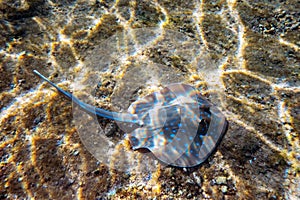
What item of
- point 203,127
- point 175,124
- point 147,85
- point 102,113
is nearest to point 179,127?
point 175,124

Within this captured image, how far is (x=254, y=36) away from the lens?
374cm

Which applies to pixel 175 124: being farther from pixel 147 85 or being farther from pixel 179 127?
pixel 147 85

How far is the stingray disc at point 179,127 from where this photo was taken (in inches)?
104

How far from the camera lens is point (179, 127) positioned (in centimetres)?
280

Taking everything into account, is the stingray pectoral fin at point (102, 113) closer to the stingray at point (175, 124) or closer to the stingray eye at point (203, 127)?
the stingray at point (175, 124)

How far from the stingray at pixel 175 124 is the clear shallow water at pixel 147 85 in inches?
5.8

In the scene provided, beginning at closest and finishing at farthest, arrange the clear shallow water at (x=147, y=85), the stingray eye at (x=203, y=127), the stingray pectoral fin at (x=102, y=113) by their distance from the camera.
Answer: the clear shallow water at (x=147, y=85), the stingray eye at (x=203, y=127), the stingray pectoral fin at (x=102, y=113)

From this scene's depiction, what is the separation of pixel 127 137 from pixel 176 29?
219cm

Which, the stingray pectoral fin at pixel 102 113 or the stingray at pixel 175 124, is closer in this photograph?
the stingray at pixel 175 124

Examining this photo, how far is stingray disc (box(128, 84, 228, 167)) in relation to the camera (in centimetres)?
263

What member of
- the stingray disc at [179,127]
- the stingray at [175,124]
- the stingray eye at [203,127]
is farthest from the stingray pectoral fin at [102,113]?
the stingray eye at [203,127]

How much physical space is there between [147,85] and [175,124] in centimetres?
86

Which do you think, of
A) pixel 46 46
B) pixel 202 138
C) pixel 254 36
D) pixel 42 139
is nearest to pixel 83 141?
pixel 42 139

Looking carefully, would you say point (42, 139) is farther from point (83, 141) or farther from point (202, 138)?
point (202, 138)
